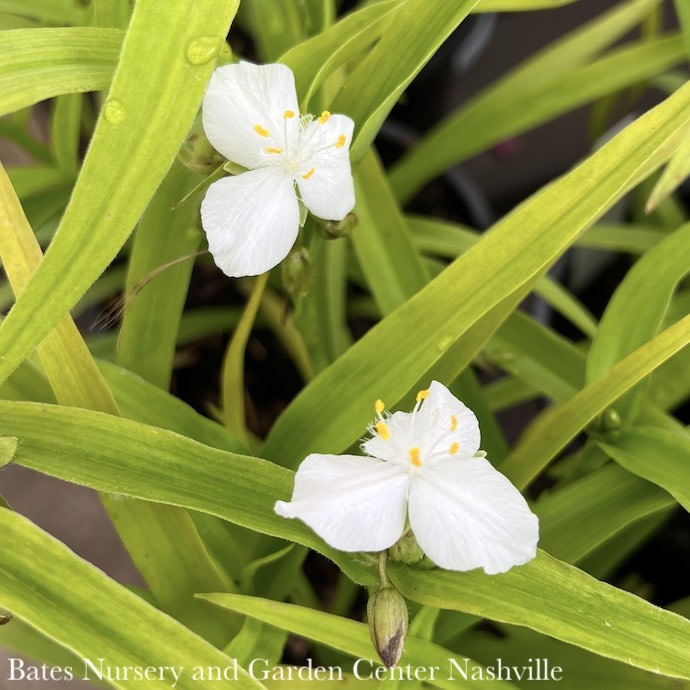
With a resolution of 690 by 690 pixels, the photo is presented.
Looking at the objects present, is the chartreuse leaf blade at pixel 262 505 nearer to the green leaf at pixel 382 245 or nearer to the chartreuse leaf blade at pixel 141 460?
the chartreuse leaf blade at pixel 141 460

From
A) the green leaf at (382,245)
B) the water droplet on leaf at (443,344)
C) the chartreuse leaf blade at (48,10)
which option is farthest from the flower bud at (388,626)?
the chartreuse leaf blade at (48,10)

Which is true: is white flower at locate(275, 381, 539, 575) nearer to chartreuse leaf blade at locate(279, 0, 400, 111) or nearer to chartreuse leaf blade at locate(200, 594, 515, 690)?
chartreuse leaf blade at locate(200, 594, 515, 690)

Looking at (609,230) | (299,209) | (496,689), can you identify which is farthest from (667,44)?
(496,689)

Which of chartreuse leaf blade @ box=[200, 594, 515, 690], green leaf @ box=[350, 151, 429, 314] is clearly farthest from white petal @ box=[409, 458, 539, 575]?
green leaf @ box=[350, 151, 429, 314]

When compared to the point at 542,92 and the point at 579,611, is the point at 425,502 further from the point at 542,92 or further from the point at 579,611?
the point at 542,92

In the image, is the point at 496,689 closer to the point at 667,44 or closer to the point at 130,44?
the point at 130,44

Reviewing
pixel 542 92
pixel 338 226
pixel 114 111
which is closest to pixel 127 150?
pixel 114 111
